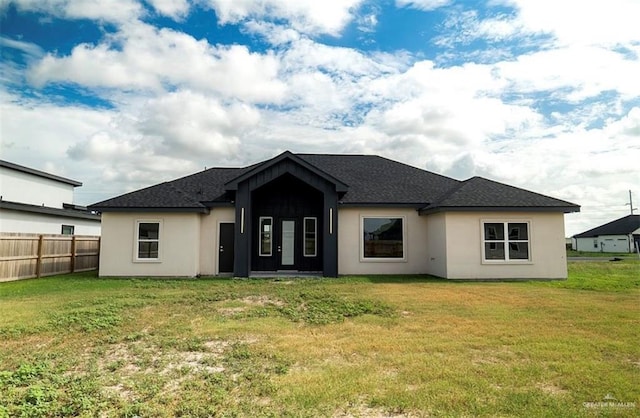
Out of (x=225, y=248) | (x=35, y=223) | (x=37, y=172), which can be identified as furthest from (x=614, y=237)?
(x=37, y=172)

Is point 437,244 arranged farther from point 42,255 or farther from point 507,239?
point 42,255

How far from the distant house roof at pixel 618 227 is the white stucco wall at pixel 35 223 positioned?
51449 mm

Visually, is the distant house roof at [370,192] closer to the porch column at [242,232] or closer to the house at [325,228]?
the house at [325,228]

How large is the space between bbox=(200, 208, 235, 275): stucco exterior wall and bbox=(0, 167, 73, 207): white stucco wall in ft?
48.8

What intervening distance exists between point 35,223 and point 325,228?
13.0 meters

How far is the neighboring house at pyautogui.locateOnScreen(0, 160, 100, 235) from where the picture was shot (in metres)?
16.1

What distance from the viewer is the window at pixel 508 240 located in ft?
47.6

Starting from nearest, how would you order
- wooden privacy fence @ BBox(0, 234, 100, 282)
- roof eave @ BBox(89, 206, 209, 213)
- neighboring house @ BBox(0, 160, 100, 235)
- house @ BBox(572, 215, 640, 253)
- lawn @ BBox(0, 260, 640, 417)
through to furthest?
lawn @ BBox(0, 260, 640, 417) → wooden privacy fence @ BBox(0, 234, 100, 282) → roof eave @ BBox(89, 206, 209, 213) → neighboring house @ BBox(0, 160, 100, 235) → house @ BBox(572, 215, 640, 253)

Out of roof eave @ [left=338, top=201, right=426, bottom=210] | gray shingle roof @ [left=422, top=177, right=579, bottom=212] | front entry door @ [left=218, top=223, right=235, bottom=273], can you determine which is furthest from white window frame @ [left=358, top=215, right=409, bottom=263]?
front entry door @ [left=218, top=223, right=235, bottom=273]

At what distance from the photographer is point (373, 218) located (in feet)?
52.1

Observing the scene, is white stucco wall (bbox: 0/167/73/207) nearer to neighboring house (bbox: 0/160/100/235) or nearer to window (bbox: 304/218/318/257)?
neighboring house (bbox: 0/160/100/235)

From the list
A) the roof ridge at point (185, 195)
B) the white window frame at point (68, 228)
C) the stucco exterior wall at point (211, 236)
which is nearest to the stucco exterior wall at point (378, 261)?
the stucco exterior wall at point (211, 236)

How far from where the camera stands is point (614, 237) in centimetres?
4528

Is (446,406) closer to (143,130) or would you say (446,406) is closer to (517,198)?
(517,198)
